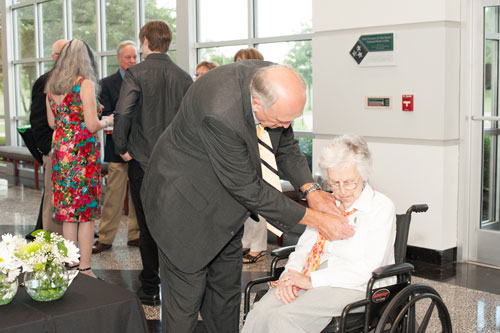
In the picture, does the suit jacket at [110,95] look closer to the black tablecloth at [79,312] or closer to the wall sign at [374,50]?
the wall sign at [374,50]

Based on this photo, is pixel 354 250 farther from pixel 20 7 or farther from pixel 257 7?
pixel 20 7

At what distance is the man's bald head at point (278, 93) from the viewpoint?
6.94 feet

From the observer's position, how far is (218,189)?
7.88 ft

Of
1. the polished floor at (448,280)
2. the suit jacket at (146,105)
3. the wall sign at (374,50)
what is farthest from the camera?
the wall sign at (374,50)

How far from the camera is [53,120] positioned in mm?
4305

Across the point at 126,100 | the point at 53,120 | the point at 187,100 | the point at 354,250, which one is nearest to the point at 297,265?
the point at 354,250

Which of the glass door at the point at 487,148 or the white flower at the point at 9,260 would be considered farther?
the glass door at the point at 487,148

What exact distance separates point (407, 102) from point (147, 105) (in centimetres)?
199

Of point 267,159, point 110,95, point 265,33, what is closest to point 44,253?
point 267,159

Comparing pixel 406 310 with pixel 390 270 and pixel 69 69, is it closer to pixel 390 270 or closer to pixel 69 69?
pixel 390 270

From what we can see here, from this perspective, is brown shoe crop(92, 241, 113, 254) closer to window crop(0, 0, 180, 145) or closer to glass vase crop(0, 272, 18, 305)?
window crop(0, 0, 180, 145)

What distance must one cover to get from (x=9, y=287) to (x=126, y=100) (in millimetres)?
1818

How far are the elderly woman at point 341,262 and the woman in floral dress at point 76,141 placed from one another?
76.6 inches

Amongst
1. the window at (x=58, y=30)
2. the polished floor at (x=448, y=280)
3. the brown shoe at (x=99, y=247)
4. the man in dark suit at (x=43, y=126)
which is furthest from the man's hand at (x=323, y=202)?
the window at (x=58, y=30)
